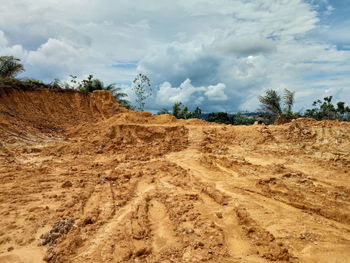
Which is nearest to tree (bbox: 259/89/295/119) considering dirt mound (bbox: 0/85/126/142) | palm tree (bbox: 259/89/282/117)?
palm tree (bbox: 259/89/282/117)

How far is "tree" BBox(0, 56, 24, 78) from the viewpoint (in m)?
15.5

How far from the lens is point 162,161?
8.04 meters

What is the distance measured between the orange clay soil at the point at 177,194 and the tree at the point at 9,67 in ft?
22.3

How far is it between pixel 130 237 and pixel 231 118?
31447mm

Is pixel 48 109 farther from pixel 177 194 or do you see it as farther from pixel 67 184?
pixel 177 194

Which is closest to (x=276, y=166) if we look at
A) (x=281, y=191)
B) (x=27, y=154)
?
(x=281, y=191)

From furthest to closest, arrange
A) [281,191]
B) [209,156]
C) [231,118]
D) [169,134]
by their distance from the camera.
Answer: [231,118]
[169,134]
[209,156]
[281,191]

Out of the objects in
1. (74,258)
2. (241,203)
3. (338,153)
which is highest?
(338,153)

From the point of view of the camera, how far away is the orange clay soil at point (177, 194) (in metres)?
3.50

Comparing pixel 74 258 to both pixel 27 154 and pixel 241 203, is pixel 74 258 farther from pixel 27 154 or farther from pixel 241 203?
pixel 27 154

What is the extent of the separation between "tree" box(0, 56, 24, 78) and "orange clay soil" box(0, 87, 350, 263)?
6784 millimetres

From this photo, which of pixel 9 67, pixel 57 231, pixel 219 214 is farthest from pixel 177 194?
pixel 9 67

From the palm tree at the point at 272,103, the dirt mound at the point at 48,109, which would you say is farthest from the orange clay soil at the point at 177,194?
the palm tree at the point at 272,103

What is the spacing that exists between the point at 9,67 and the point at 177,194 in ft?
51.3
